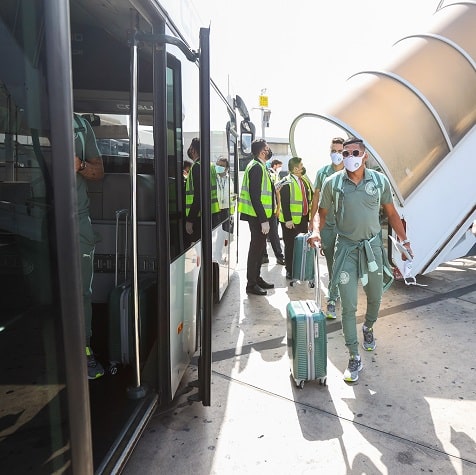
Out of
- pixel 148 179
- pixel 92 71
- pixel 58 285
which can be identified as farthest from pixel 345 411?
pixel 92 71

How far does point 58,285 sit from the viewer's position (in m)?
1.31

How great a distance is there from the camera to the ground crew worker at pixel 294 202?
19.2ft

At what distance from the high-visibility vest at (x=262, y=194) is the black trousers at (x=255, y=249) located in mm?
131

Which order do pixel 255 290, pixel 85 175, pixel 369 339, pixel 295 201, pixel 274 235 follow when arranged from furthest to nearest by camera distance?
pixel 274 235
pixel 295 201
pixel 255 290
pixel 369 339
pixel 85 175

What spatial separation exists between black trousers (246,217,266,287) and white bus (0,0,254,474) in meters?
1.00

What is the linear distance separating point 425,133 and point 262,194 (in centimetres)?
235

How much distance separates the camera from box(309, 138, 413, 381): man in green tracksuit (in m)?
3.19

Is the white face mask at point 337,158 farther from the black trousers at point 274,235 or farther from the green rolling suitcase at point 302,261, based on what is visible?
the black trousers at point 274,235

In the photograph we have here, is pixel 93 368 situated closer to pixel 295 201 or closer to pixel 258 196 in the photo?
pixel 258 196

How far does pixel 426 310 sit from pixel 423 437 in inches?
99.1

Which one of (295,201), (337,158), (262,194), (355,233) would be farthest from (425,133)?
(355,233)

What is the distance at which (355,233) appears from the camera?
3.22m

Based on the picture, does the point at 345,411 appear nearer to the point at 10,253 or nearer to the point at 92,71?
the point at 10,253

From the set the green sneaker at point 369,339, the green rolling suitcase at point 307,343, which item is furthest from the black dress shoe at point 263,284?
the green rolling suitcase at point 307,343
